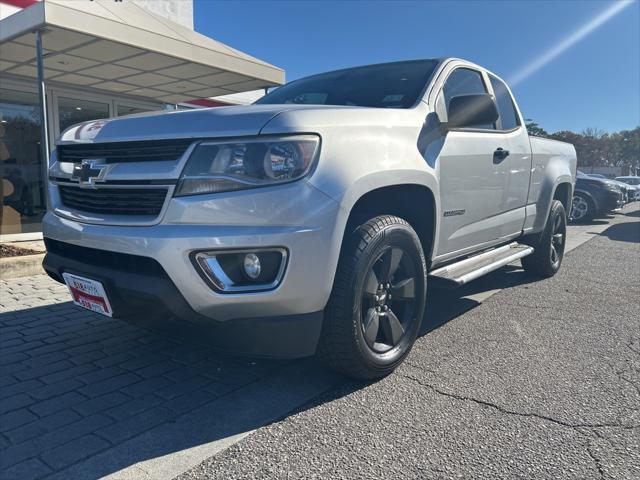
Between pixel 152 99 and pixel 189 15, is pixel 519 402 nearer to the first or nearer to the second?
pixel 152 99

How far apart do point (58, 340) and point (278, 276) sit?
2146 millimetres

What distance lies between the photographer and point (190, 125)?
7.68 ft

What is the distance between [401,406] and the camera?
2574 millimetres

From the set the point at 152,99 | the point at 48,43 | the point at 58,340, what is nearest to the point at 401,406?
the point at 58,340

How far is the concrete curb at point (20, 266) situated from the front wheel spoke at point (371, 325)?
14.9 feet

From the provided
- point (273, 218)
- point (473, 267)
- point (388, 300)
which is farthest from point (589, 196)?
point (273, 218)

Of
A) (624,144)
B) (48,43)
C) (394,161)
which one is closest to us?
(394,161)

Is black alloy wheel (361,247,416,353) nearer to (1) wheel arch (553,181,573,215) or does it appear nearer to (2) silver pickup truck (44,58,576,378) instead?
(2) silver pickup truck (44,58,576,378)

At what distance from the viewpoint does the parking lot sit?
2.09 metres

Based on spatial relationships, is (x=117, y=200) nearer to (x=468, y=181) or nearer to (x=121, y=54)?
(x=468, y=181)

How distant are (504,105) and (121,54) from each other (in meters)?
5.62

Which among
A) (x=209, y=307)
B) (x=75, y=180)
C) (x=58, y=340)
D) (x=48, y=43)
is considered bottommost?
(x=58, y=340)

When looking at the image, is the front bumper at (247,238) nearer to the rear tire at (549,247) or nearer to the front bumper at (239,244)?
the front bumper at (239,244)

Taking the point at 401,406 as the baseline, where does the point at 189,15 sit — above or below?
above
